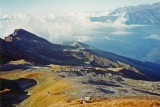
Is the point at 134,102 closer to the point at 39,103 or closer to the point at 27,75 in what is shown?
the point at 39,103

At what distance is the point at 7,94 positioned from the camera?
69.6 meters

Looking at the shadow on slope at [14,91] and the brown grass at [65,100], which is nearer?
the brown grass at [65,100]

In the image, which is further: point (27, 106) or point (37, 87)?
point (37, 87)

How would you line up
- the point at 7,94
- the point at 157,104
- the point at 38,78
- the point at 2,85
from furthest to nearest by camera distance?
the point at 38,78 < the point at 2,85 < the point at 7,94 < the point at 157,104

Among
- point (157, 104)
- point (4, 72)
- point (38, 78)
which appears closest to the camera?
point (157, 104)

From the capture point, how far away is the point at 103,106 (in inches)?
1458

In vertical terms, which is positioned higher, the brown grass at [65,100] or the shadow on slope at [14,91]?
the brown grass at [65,100]

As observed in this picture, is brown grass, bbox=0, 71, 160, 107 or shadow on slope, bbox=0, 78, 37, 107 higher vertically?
brown grass, bbox=0, 71, 160, 107

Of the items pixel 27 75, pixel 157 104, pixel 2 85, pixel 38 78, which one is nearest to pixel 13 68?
pixel 27 75

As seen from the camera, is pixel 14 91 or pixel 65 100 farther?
pixel 14 91

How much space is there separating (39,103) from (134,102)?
27549 millimetres

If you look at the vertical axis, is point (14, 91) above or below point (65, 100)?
below

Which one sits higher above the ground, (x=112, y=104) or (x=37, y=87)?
(x=112, y=104)

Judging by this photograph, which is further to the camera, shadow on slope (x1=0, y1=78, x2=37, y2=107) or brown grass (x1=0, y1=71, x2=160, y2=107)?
shadow on slope (x1=0, y1=78, x2=37, y2=107)
